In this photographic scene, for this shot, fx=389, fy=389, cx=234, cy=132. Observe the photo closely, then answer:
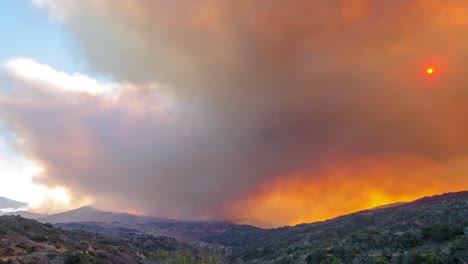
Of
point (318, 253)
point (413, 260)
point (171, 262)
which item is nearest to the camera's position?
point (413, 260)

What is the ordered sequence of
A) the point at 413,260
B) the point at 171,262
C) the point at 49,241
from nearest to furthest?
the point at 413,260 → the point at 171,262 → the point at 49,241

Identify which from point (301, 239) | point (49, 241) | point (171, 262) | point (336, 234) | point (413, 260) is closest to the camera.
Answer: point (413, 260)

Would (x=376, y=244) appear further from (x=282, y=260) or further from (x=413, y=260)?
(x=413, y=260)

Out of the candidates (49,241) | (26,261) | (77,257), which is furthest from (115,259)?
(26,261)

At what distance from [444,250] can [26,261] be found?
54.9 m

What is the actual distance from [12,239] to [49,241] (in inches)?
301

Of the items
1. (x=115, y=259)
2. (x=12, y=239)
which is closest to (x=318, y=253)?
(x=115, y=259)

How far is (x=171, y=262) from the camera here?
5197 centimetres

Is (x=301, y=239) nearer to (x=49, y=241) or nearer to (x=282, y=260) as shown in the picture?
(x=282, y=260)

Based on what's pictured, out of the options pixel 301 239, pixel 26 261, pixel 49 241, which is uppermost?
pixel 301 239

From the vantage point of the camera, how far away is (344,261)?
194ft

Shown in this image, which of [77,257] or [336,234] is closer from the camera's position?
[77,257]

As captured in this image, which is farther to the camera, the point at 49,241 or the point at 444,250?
the point at 49,241

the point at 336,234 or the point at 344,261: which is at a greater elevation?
the point at 336,234
